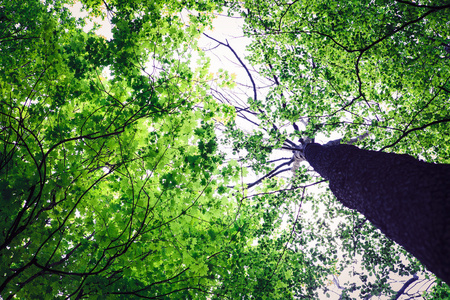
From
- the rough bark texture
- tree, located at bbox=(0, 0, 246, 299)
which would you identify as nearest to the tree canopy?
tree, located at bbox=(0, 0, 246, 299)

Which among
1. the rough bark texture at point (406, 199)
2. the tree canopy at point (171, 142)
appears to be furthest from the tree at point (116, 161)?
the rough bark texture at point (406, 199)

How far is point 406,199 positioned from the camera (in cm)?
173

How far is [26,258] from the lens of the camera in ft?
8.14

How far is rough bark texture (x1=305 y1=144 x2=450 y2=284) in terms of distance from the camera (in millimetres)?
1389

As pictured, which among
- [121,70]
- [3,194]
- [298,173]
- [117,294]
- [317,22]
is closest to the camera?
[3,194]

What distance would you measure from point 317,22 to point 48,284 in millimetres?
6092

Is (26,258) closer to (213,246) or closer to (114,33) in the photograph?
(213,246)

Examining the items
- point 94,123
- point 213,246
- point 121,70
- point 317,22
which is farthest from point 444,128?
point 94,123

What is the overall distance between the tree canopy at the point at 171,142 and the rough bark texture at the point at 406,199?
3.36ft

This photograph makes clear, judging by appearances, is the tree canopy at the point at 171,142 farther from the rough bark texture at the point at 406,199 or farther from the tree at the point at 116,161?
the rough bark texture at the point at 406,199

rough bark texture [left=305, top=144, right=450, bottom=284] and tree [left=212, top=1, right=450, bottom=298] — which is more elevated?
tree [left=212, top=1, right=450, bottom=298]

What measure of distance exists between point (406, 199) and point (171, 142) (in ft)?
7.71

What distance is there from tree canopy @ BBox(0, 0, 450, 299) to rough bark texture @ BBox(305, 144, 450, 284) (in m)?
1.02

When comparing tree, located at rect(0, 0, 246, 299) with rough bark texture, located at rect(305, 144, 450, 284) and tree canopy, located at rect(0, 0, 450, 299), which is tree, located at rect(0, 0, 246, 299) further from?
rough bark texture, located at rect(305, 144, 450, 284)
